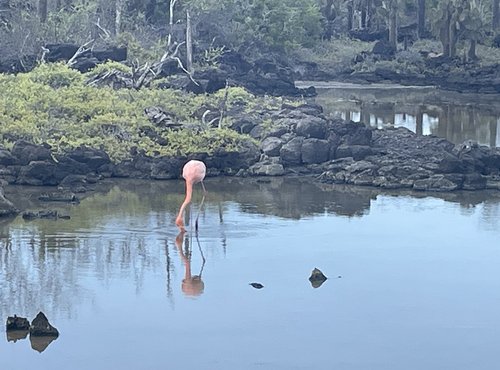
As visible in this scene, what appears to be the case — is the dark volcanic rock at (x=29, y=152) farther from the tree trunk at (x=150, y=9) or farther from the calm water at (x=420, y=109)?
the tree trunk at (x=150, y=9)

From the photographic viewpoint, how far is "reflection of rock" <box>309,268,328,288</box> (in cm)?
1719

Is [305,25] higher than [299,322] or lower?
higher

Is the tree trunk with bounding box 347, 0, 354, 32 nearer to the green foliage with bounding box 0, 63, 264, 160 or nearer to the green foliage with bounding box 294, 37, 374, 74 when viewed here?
the green foliage with bounding box 294, 37, 374, 74

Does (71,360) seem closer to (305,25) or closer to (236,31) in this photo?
(236,31)

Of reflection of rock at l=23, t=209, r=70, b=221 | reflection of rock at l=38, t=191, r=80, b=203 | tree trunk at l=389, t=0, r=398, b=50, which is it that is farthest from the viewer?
tree trunk at l=389, t=0, r=398, b=50

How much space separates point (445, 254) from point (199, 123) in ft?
34.0

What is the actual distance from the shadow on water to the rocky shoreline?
42 centimetres

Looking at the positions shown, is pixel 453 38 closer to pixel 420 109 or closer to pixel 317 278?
pixel 420 109

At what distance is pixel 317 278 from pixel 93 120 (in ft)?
37.3

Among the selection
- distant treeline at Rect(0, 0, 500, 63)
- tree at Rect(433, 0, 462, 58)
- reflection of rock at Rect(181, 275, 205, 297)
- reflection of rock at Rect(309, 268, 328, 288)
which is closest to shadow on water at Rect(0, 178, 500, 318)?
reflection of rock at Rect(181, 275, 205, 297)

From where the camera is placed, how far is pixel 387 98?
4931cm

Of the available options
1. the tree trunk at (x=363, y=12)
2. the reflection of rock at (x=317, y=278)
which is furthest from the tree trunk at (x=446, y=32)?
the reflection of rock at (x=317, y=278)

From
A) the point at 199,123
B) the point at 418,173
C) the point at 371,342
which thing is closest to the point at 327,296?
the point at 371,342

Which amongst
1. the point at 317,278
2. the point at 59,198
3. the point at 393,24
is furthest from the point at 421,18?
the point at 317,278
